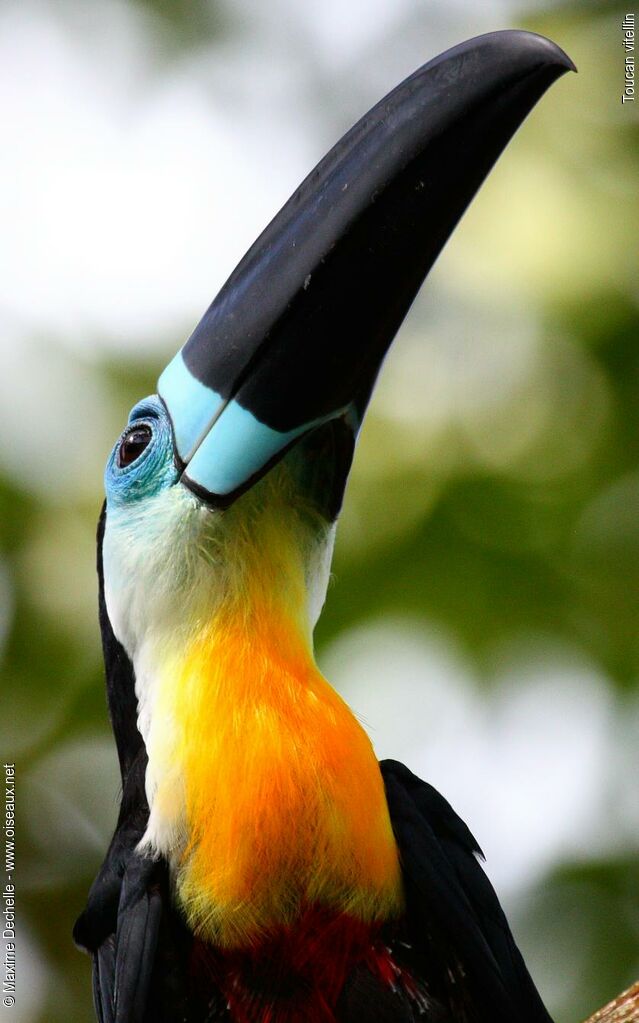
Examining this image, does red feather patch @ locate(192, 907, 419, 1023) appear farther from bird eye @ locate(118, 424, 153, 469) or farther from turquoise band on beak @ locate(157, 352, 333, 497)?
bird eye @ locate(118, 424, 153, 469)

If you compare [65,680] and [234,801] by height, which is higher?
[234,801]

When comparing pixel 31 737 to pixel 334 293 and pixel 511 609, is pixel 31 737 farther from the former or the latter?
pixel 334 293

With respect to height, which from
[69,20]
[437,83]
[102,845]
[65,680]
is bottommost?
[102,845]

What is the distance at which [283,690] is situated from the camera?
3.00 metres

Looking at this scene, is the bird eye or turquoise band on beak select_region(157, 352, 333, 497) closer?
turquoise band on beak select_region(157, 352, 333, 497)

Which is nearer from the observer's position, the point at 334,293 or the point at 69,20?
the point at 334,293

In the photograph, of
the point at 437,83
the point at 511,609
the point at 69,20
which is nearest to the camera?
the point at 437,83

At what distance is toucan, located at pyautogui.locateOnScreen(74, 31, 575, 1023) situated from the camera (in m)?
2.83

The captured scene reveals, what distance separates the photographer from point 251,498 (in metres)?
3.11

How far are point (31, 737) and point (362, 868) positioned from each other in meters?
2.18

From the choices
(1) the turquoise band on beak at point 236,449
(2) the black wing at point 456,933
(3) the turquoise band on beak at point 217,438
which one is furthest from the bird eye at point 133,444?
(2) the black wing at point 456,933

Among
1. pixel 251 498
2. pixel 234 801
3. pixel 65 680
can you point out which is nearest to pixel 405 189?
pixel 251 498

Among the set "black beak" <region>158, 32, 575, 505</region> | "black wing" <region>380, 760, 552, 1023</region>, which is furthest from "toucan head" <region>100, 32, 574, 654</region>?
"black wing" <region>380, 760, 552, 1023</region>

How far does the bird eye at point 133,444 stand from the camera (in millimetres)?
3221
